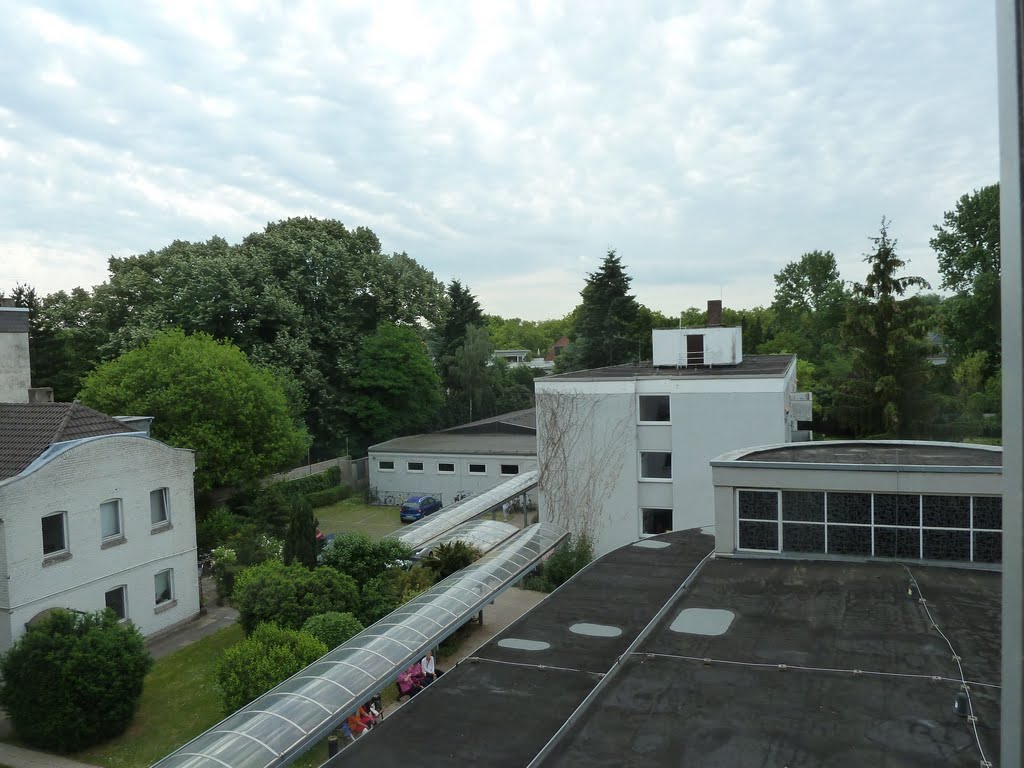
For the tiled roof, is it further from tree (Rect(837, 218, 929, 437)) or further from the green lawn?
tree (Rect(837, 218, 929, 437))

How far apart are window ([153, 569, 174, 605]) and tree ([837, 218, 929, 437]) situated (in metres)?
35.3

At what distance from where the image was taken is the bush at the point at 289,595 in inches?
823

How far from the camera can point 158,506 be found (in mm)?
24406

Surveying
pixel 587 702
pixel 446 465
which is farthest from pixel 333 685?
pixel 446 465

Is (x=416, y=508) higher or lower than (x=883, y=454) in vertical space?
lower

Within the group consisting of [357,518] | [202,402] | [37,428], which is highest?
[202,402]

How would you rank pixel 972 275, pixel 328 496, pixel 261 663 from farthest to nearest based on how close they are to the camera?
pixel 972 275, pixel 328 496, pixel 261 663

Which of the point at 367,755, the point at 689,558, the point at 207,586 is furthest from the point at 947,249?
the point at 367,755

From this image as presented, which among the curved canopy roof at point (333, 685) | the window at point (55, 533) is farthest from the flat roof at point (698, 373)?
the window at point (55, 533)

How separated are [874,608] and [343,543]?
15059 mm

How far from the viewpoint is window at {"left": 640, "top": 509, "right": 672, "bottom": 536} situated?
2925 centimetres

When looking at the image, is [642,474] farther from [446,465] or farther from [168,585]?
[446,465]

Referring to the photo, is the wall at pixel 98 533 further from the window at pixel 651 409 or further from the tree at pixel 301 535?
the window at pixel 651 409

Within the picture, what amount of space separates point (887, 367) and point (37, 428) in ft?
134
